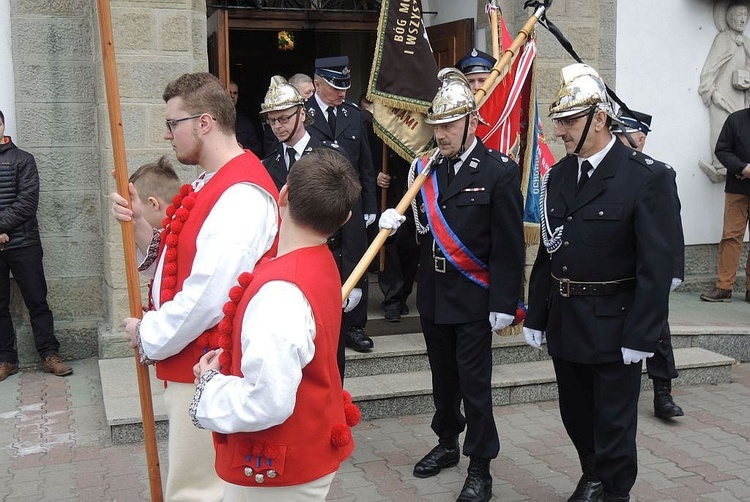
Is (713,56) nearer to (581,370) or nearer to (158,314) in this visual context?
(581,370)

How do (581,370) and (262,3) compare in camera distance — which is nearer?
(581,370)

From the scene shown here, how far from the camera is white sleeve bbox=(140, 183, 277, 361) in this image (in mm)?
2916

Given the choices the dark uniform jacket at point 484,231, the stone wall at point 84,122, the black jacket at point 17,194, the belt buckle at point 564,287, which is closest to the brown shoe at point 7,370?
the stone wall at point 84,122

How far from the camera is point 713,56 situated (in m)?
8.89

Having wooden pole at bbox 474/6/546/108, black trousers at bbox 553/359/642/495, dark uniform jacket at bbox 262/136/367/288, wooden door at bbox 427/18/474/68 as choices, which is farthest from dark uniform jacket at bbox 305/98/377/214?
black trousers at bbox 553/359/642/495

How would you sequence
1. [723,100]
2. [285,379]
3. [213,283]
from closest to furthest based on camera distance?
[285,379] → [213,283] → [723,100]

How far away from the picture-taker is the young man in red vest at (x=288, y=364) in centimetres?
242

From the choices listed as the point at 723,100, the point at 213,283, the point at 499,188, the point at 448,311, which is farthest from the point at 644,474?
the point at 723,100

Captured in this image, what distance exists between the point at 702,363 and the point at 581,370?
2837 mm

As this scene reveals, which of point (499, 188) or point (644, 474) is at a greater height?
point (499, 188)

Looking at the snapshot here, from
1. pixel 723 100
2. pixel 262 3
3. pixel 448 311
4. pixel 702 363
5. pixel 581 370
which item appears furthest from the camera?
pixel 723 100

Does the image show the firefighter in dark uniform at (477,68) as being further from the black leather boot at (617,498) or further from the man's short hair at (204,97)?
the man's short hair at (204,97)

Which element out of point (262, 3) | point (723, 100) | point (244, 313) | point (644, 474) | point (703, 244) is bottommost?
point (644, 474)

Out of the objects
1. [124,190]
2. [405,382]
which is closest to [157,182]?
[124,190]
